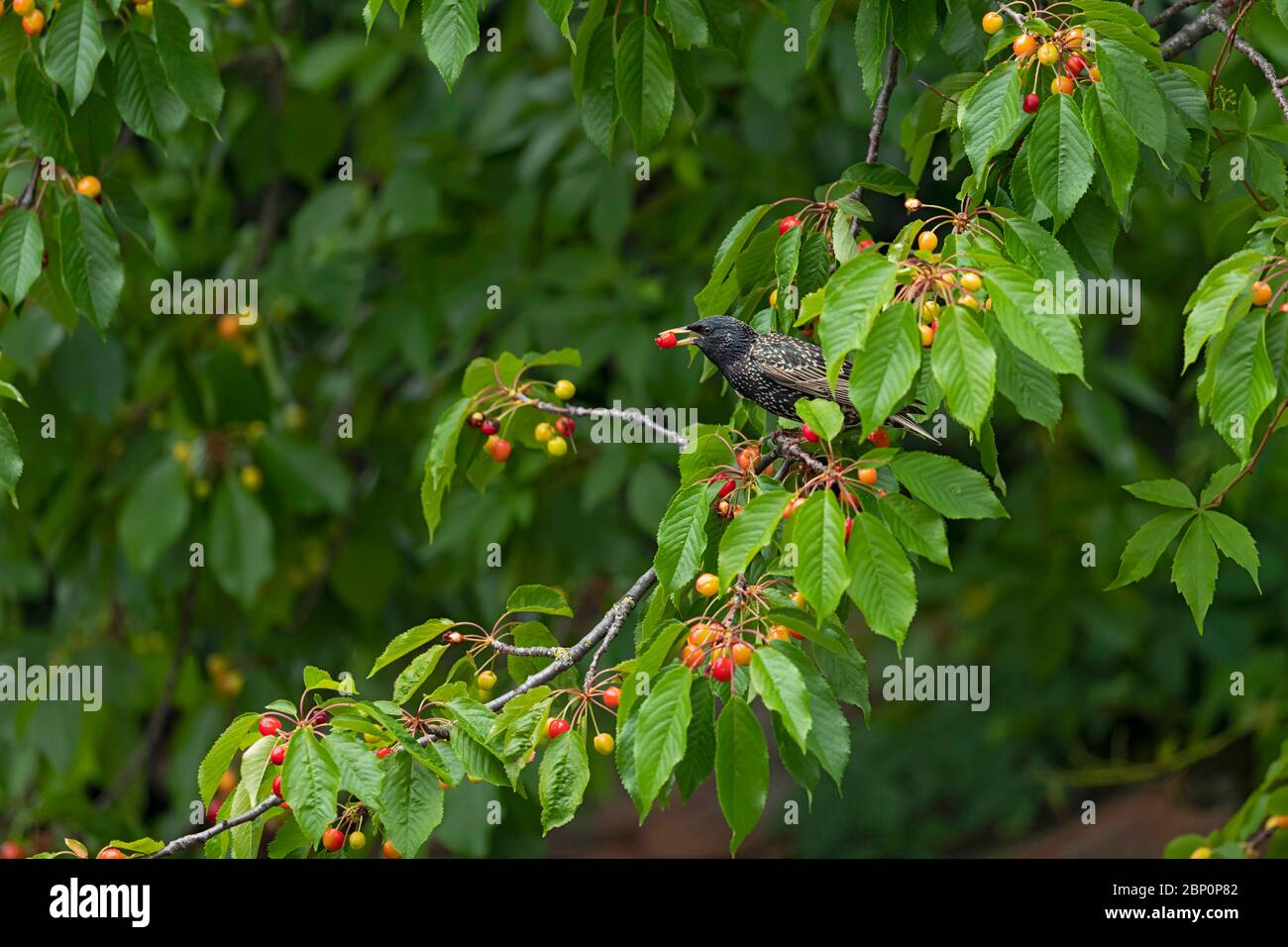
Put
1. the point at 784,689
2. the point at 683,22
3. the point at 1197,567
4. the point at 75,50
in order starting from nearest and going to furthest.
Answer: the point at 784,689, the point at 1197,567, the point at 683,22, the point at 75,50

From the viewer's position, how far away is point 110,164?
4879 mm

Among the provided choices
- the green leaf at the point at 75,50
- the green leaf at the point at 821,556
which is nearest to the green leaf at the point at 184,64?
the green leaf at the point at 75,50

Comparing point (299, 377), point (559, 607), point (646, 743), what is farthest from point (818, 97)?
point (646, 743)

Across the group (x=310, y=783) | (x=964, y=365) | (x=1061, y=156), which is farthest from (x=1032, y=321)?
(x=310, y=783)

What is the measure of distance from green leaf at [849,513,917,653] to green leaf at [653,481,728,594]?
0.93 feet

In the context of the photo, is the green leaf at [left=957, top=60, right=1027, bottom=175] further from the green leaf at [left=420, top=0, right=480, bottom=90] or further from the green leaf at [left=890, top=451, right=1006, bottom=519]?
the green leaf at [left=420, top=0, right=480, bottom=90]

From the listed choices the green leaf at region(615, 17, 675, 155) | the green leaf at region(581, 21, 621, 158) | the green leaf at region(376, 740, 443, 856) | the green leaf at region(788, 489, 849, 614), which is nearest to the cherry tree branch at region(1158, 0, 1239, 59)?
the green leaf at region(615, 17, 675, 155)

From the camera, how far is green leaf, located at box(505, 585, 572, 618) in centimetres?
270

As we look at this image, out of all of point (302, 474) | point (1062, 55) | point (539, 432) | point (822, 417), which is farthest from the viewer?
point (302, 474)

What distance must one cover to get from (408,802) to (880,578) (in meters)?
0.80

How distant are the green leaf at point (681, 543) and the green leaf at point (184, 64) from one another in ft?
4.90

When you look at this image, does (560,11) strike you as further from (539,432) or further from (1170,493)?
(1170,493)

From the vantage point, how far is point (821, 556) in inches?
80.3

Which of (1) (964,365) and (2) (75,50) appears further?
(2) (75,50)
